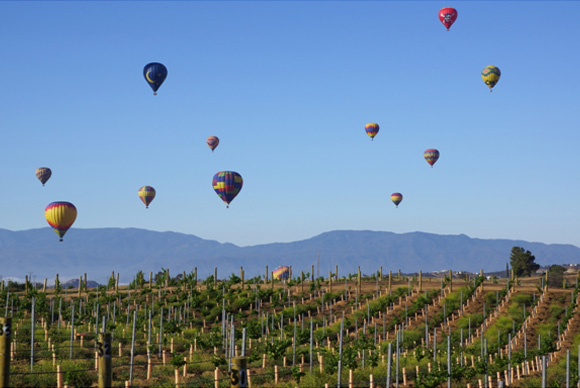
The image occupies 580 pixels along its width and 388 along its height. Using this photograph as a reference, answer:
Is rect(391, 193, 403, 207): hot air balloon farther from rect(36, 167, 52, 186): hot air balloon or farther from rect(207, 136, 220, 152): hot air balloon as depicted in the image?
rect(36, 167, 52, 186): hot air balloon

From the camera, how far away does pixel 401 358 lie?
51.5 metres

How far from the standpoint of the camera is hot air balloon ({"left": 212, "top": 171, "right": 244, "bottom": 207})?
9025 centimetres

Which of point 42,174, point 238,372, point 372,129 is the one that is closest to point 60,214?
point 42,174

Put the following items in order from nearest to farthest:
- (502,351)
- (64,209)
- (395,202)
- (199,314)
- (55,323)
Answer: (502,351) → (55,323) → (199,314) → (64,209) → (395,202)

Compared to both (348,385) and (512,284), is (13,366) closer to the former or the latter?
(348,385)

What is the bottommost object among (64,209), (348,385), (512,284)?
(348,385)

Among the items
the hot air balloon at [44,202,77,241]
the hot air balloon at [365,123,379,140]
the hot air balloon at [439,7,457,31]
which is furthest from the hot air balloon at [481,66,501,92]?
the hot air balloon at [44,202,77,241]

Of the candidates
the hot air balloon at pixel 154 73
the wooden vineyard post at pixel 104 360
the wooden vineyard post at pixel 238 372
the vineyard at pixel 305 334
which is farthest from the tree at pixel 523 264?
the wooden vineyard post at pixel 104 360

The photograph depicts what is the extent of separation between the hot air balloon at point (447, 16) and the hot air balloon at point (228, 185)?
3633 centimetres

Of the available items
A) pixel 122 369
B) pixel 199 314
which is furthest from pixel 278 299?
pixel 122 369

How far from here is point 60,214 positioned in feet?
266

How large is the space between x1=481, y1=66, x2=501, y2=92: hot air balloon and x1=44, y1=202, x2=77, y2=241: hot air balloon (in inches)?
2293

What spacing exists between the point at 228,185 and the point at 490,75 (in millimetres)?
41276

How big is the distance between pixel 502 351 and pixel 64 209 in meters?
45.5
